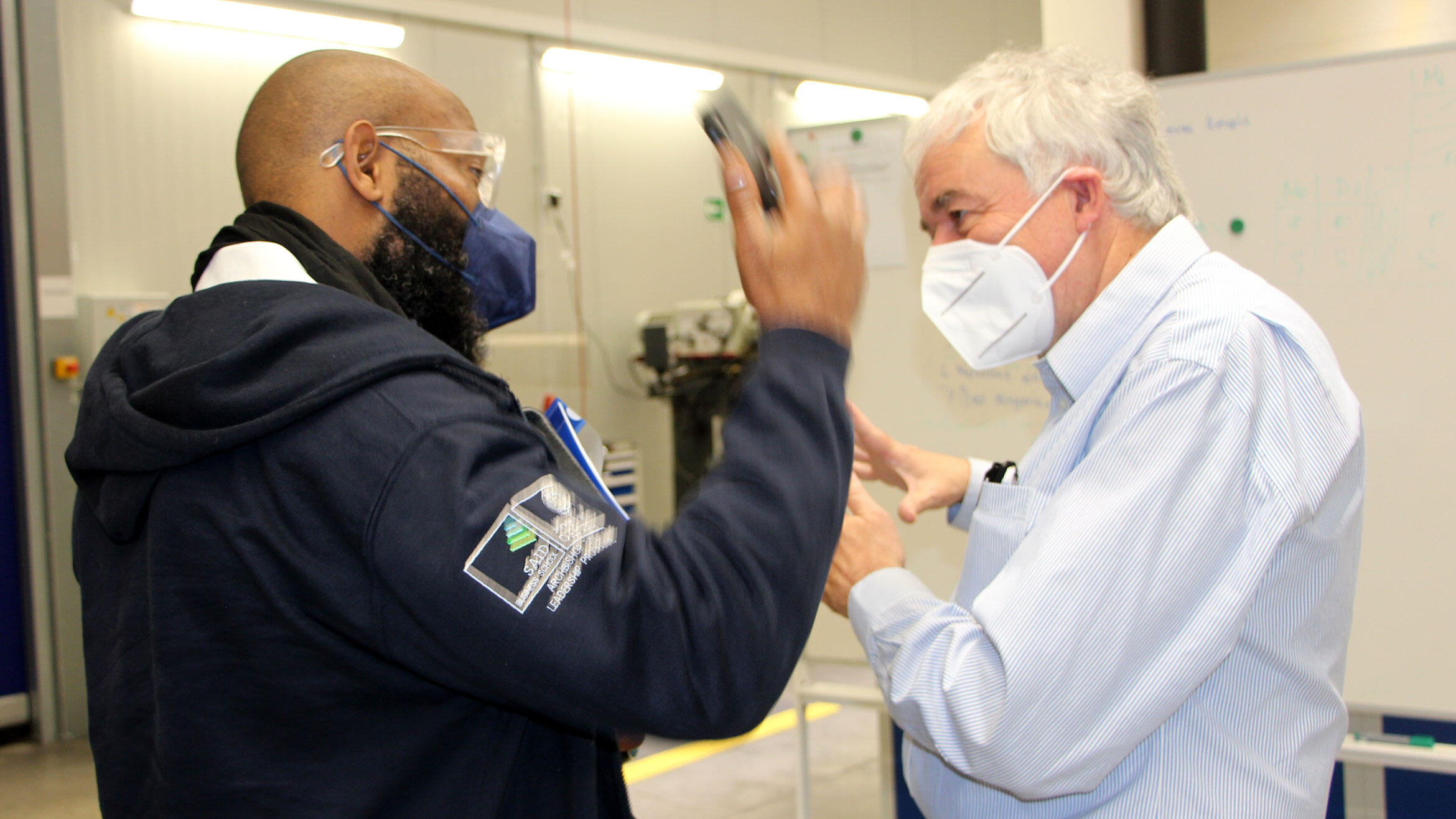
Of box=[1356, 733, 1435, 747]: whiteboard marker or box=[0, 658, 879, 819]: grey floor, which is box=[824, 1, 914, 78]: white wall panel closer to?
box=[0, 658, 879, 819]: grey floor

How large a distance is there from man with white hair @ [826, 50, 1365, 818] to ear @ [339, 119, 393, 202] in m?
0.66

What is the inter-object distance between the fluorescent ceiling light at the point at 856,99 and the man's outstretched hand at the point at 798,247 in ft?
21.7

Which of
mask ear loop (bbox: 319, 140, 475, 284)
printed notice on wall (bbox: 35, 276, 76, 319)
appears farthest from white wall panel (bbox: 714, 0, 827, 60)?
mask ear loop (bbox: 319, 140, 475, 284)

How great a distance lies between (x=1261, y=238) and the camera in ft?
7.42

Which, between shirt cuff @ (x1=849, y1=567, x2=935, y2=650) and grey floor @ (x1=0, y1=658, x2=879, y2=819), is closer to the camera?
shirt cuff @ (x1=849, y1=567, x2=935, y2=650)

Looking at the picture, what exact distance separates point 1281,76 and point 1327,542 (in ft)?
5.19

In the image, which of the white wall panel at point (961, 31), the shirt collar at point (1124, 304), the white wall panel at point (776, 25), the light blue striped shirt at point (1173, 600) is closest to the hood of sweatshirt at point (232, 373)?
the light blue striped shirt at point (1173, 600)

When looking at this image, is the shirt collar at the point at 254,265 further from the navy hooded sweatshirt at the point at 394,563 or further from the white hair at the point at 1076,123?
the white hair at the point at 1076,123

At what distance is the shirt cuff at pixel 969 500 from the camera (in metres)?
1.62

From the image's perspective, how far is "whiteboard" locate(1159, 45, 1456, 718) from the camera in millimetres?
2062

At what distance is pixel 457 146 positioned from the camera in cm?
114

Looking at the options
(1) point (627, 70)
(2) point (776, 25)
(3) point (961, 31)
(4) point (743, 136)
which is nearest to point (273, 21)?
(1) point (627, 70)

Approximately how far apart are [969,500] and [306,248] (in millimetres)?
1089

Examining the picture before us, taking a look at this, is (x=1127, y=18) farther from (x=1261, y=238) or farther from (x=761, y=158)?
(x=761, y=158)
